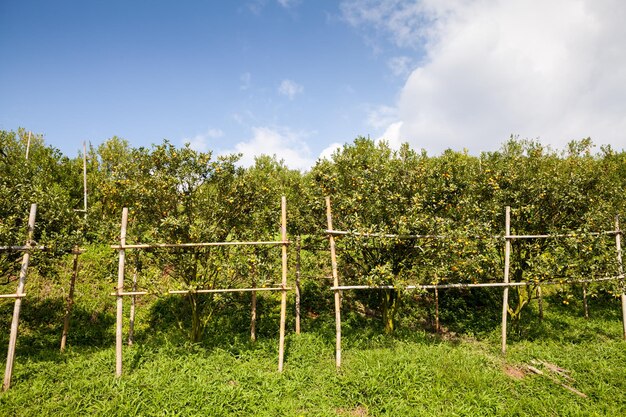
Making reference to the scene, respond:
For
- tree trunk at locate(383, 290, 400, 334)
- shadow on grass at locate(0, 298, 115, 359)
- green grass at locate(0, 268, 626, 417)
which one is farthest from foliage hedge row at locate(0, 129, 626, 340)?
shadow on grass at locate(0, 298, 115, 359)

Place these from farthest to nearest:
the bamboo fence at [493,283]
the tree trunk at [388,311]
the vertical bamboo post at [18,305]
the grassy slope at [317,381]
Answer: the tree trunk at [388,311] < the bamboo fence at [493,283] < the vertical bamboo post at [18,305] < the grassy slope at [317,381]

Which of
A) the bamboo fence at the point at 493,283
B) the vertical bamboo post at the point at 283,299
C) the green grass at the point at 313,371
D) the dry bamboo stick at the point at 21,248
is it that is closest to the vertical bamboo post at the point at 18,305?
the dry bamboo stick at the point at 21,248

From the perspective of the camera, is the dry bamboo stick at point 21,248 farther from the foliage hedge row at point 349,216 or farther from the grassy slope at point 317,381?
the grassy slope at point 317,381

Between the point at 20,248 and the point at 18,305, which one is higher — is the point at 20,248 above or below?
above

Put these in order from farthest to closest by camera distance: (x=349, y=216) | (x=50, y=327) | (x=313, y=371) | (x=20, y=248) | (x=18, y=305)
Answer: (x=50, y=327) → (x=349, y=216) → (x=313, y=371) → (x=20, y=248) → (x=18, y=305)

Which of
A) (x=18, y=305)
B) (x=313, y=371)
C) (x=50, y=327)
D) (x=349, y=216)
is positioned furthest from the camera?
(x=50, y=327)

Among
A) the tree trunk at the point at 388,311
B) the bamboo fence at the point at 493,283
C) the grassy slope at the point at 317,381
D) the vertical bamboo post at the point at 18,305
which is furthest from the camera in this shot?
the tree trunk at the point at 388,311

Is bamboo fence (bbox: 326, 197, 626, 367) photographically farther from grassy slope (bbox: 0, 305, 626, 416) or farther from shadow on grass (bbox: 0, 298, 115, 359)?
shadow on grass (bbox: 0, 298, 115, 359)

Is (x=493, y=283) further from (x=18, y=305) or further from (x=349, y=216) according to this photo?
(x=18, y=305)

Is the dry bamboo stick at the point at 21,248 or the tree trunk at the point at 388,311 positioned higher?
the dry bamboo stick at the point at 21,248

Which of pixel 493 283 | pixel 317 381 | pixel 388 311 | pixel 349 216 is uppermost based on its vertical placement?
pixel 349 216

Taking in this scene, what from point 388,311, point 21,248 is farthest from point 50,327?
point 388,311

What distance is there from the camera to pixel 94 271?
14.2m

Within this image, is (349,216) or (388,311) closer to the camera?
(349,216)
